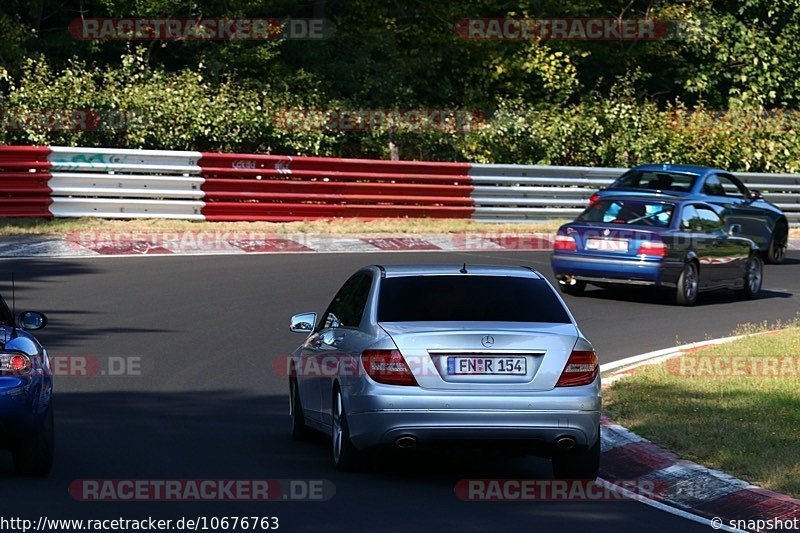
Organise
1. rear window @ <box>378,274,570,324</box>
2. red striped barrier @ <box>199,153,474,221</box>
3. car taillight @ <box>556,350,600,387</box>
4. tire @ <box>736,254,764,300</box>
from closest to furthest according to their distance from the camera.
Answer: car taillight @ <box>556,350,600,387</box> → rear window @ <box>378,274,570,324</box> → tire @ <box>736,254,764,300</box> → red striped barrier @ <box>199,153,474,221</box>

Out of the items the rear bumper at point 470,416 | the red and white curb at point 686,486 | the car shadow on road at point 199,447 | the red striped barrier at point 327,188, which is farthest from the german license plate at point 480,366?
the red striped barrier at point 327,188

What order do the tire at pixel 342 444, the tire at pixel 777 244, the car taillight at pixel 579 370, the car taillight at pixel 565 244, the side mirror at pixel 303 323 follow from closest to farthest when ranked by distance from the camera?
1. the car taillight at pixel 579 370
2. the tire at pixel 342 444
3. the side mirror at pixel 303 323
4. the car taillight at pixel 565 244
5. the tire at pixel 777 244

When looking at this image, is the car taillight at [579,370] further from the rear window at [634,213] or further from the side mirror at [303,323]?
the rear window at [634,213]

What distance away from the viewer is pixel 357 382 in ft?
31.6

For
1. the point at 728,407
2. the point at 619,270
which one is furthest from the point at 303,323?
the point at 619,270

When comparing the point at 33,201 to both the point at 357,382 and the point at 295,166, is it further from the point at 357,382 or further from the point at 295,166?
the point at 357,382

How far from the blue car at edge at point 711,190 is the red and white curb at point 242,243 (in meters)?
2.38

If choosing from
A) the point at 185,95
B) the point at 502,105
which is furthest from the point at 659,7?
the point at 185,95

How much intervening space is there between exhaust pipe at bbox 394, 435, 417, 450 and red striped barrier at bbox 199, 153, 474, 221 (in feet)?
54.0

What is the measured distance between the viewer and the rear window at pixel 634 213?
66.2ft

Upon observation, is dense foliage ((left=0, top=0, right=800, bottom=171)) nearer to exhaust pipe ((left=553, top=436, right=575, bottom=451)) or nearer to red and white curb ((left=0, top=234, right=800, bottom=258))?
red and white curb ((left=0, top=234, right=800, bottom=258))

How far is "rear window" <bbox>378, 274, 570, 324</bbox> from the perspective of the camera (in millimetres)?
9875

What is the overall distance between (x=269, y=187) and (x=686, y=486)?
17.1 meters

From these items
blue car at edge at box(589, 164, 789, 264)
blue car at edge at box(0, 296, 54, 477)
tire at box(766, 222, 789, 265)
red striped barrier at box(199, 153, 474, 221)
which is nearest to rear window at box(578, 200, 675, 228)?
blue car at edge at box(589, 164, 789, 264)
